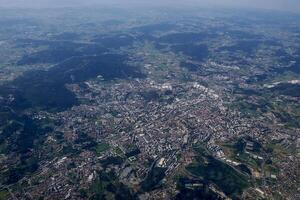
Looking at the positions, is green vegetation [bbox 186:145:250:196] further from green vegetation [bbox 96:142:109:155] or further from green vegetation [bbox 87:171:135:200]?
green vegetation [bbox 96:142:109:155]

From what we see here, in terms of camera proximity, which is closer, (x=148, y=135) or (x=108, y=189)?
(x=108, y=189)

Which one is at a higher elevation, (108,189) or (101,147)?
(108,189)

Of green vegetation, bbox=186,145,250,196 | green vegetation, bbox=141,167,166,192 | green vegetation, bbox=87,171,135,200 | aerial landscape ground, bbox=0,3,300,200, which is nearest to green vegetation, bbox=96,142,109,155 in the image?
aerial landscape ground, bbox=0,3,300,200

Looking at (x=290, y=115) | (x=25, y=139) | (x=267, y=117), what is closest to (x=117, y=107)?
(x=25, y=139)

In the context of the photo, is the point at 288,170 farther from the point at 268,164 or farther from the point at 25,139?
the point at 25,139


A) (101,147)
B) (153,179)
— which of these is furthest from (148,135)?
(153,179)

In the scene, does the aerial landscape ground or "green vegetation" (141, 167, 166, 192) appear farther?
the aerial landscape ground

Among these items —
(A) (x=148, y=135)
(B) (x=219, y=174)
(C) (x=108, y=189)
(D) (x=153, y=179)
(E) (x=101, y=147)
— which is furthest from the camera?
(A) (x=148, y=135)

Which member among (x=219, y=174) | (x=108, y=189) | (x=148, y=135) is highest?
(x=219, y=174)

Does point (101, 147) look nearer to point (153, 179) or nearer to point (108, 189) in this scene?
point (108, 189)

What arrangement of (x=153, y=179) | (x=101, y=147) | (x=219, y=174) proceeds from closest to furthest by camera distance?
(x=153, y=179)
(x=219, y=174)
(x=101, y=147)

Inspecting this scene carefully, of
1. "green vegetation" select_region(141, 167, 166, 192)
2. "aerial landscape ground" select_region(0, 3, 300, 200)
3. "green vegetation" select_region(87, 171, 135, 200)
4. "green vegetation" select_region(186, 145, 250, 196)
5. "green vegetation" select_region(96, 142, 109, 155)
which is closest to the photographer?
"green vegetation" select_region(87, 171, 135, 200)

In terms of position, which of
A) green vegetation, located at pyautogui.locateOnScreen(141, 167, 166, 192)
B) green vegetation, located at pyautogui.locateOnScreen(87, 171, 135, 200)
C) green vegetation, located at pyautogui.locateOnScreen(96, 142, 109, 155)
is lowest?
green vegetation, located at pyautogui.locateOnScreen(96, 142, 109, 155)
